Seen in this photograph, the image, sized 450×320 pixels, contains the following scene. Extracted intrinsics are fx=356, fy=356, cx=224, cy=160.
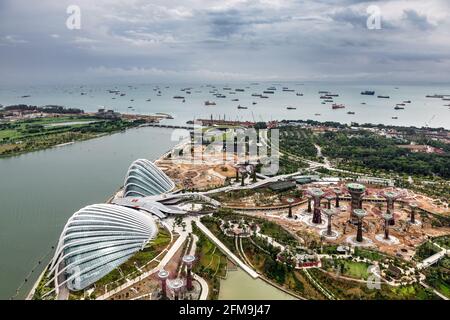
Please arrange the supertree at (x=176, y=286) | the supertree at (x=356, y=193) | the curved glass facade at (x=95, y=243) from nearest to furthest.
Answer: the supertree at (x=176, y=286) < the curved glass facade at (x=95, y=243) < the supertree at (x=356, y=193)

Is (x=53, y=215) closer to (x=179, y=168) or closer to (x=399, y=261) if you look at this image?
(x=179, y=168)

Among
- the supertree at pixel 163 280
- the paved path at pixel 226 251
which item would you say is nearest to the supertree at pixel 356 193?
the paved path at pixel 226 251

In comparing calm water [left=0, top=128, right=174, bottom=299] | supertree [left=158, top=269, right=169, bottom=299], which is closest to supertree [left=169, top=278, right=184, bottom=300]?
supertree [left=158, top=269, right=169, bottom=299]

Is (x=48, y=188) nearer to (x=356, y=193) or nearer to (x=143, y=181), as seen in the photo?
(x=143, y=181)

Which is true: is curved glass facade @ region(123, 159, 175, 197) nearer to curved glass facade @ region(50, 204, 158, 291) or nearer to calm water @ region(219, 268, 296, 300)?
curved glass facade @ region(50, 204, 158, 291)

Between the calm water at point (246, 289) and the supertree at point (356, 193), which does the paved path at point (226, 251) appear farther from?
the supertree at point (356, 193)

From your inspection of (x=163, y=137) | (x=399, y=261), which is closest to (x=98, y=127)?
(x=163, y=137)
